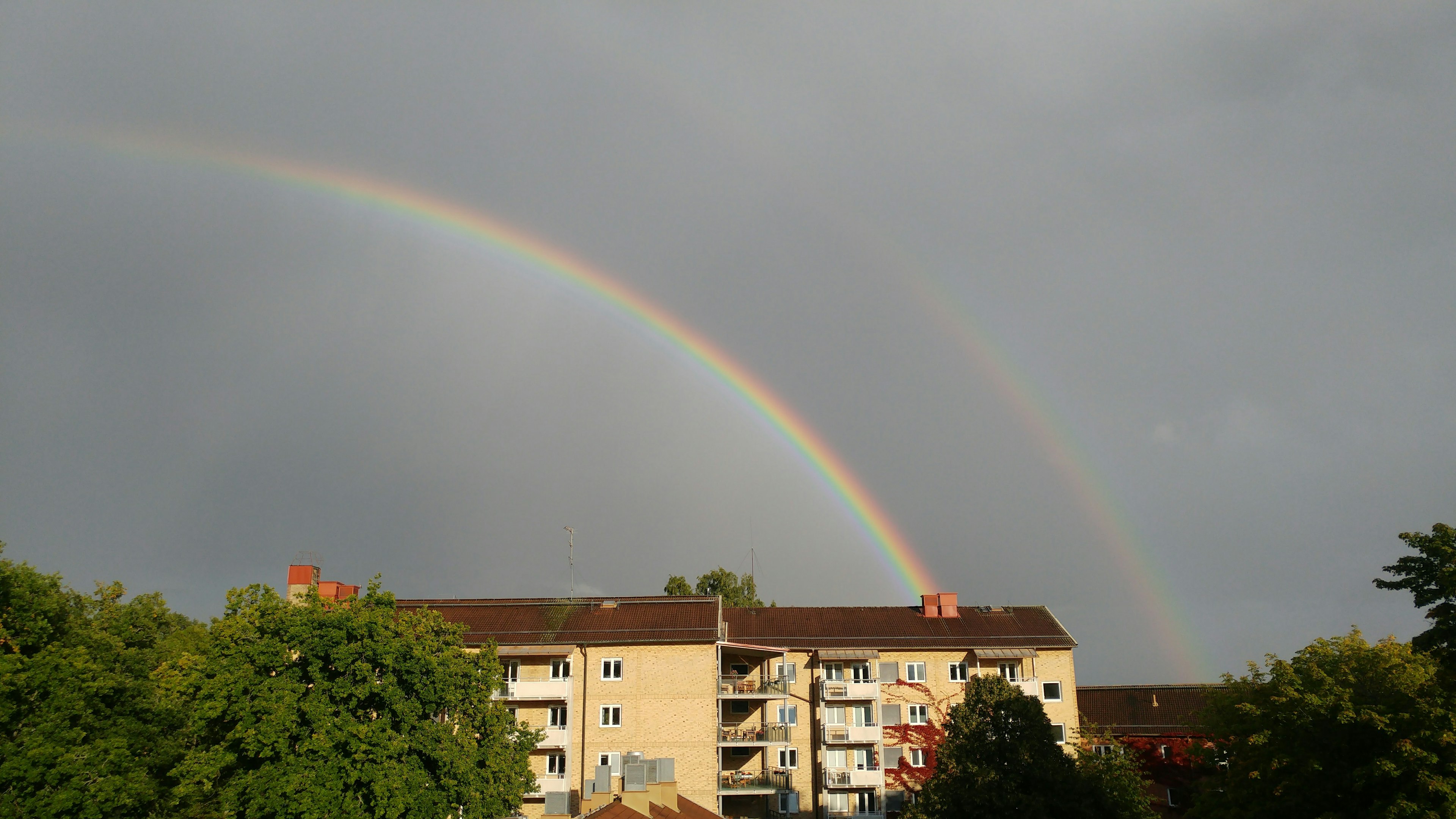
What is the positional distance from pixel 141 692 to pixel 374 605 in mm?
8118

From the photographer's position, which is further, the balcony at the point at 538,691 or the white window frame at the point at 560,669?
the white window frame at the point at 560,669

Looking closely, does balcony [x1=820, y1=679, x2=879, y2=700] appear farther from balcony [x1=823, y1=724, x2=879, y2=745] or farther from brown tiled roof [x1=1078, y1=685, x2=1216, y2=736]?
brown tiled roof [x1=1078, y1=685, x2=1216, y2=736]

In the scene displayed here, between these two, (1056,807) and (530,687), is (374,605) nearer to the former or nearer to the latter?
(530,687)

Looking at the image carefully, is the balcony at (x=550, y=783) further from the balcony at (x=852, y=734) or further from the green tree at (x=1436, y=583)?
the green tree at (x=1436, y=583)

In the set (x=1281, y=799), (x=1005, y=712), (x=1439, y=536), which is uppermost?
(x=1439, y=536)

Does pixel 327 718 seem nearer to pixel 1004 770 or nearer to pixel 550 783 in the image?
pixel 550 783

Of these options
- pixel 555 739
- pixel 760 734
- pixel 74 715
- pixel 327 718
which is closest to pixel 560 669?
pixel 555 739

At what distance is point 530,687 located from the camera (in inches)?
2026

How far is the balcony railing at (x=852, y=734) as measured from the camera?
53.0 m

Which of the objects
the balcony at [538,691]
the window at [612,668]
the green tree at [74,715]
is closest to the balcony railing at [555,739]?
the balcony at [538,691]

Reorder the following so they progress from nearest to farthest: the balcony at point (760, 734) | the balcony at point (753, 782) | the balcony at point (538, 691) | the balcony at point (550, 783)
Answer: the balcony at point (753, 782) < the balcony at point (550, 783) < the balcony at point (538, 691) < the balcony at point (760, 734)

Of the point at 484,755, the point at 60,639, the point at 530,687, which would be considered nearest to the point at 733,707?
the point at 530,687

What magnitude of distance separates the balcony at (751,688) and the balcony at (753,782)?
386 centimetres

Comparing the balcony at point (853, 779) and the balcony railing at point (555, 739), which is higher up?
the balcony railing at point (555, 739)
